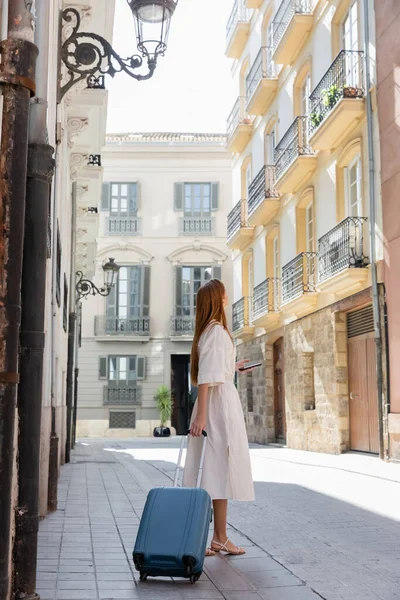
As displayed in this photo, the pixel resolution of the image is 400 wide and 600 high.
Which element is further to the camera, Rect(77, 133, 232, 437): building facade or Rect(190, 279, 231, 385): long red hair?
Rect(77, 133, 232, 437): building facade

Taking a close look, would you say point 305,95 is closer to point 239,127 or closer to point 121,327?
point 239,127

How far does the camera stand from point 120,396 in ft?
124

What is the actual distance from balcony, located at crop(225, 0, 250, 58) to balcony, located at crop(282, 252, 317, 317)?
11.2m

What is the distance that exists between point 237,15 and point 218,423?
26013 millimetres

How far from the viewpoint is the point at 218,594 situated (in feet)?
14.6

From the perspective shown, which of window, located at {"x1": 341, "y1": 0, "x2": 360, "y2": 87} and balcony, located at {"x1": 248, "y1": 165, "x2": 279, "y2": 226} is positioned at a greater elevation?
window, located at {"x1": 341, "y1": 0, "x2": 360, "y2": 87}

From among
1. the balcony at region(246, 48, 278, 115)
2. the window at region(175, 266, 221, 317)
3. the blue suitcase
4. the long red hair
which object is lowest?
the blue suitcase

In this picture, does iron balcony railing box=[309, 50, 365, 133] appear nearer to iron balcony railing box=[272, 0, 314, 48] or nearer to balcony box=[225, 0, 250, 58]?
iron balcony railing box=[272, 0, 314, 48]

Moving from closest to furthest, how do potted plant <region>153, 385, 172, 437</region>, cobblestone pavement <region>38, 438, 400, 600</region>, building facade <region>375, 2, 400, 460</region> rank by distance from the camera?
cobblestone pavement <region>38, 438, 400, 600</region>
building facade <region>375, 2, 400, 460</region>
potted plant <region>153, 385, 172, 437</region>

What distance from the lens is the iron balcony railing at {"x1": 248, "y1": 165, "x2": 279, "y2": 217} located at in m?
23.9

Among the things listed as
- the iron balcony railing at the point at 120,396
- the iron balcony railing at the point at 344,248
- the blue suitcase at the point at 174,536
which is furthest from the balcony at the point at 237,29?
the blue suitcase at the point at 174,536

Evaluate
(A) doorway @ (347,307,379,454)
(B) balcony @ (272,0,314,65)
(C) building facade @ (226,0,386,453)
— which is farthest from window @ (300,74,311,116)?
(A) doorway @ (347,307,379,454)

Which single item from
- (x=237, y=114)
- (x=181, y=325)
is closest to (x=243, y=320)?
(x=237, y=114)

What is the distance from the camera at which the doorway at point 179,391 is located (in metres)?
39.5
